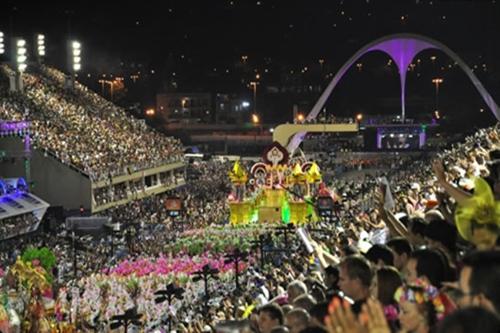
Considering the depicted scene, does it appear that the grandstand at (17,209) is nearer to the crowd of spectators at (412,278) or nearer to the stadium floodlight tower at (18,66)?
the stadium floodlight tower at (18,66)

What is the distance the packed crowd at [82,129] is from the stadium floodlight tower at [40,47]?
4.61 ft

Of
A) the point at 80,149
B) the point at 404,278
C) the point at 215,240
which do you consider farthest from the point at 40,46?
the point at 404,278

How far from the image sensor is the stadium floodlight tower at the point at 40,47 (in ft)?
221

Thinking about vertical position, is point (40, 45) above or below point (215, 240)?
above

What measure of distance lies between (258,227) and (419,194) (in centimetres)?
2048

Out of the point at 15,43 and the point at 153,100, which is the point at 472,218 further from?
the point at 153,100

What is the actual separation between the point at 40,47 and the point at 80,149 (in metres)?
19.1

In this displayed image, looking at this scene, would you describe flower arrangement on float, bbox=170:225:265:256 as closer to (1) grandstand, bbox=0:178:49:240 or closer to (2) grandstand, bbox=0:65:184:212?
(1) grandstand, bbox=0:178:49:240

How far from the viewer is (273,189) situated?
38.3m

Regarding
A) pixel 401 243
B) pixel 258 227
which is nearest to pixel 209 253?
pixel 258 227

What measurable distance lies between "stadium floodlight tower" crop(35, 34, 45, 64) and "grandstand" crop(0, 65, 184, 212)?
1.38 metres

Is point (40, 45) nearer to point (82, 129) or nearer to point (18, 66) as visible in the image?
point (18, 66)

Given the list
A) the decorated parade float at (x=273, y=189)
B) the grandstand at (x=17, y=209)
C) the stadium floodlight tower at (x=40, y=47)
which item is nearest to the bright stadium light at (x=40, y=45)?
the stadium floodlight tower at (x=40, y=47)

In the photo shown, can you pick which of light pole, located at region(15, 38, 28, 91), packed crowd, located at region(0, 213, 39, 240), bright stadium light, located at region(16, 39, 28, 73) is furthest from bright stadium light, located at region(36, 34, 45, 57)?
packed crowd, located at region(0, 213, 39, 240)
